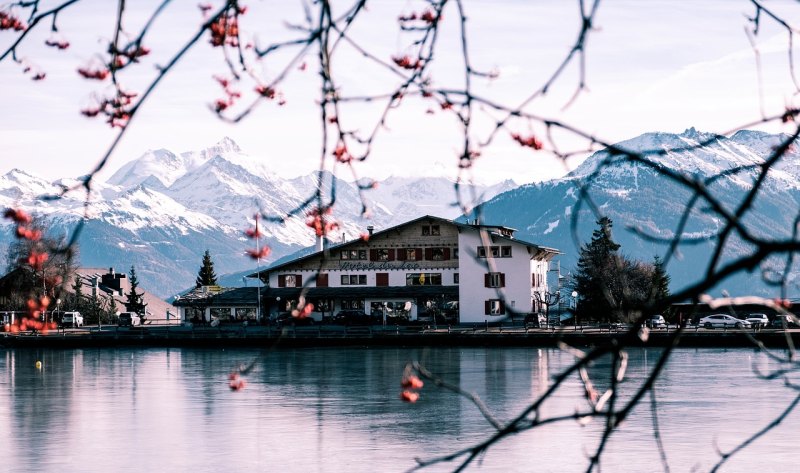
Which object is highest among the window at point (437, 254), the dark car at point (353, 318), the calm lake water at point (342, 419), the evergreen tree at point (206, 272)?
the evergreen tree at point (206, 272)

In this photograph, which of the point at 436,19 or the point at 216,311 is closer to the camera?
the point at 436,19

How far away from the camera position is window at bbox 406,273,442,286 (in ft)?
323

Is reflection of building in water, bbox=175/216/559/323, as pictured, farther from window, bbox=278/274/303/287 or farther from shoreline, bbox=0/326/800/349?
shoreline, bbox=0/326/800/349

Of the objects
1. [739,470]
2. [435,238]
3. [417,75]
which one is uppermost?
[435,238]

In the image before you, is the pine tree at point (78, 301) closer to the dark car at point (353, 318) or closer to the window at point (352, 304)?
the window at point (352, 304)

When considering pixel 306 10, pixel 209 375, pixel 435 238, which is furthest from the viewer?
pixel 435 238

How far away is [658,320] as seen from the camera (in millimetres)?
90750

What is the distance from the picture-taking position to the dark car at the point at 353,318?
315ft

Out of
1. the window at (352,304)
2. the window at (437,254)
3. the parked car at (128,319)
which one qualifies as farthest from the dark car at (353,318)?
the parked car at (128,319)

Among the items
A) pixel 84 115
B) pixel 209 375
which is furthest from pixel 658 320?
pixel 84 115

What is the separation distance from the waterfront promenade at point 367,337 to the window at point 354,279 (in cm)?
413

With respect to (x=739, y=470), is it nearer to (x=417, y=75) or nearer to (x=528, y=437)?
(x=528, y=437)

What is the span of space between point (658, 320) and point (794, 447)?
2176 inches

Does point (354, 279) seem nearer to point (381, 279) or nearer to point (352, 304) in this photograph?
point (381, 279)
